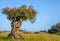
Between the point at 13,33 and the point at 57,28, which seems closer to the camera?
the point at 13,33

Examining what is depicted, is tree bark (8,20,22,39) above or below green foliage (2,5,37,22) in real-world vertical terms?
below

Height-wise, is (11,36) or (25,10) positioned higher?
(25,10)

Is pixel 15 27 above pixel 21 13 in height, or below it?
below

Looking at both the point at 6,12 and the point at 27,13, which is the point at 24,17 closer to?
the point at 27,13

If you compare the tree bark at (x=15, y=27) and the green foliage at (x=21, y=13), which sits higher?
the green foliage at (x=21, y=13)

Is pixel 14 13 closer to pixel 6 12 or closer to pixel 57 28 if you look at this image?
pixel 6 12

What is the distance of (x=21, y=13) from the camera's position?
30922 millimetres

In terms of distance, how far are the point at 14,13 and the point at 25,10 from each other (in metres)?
1.72

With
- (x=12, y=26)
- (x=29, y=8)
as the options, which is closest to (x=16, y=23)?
(x=12, y=26)

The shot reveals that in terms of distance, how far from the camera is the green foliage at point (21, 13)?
3086 centimetres

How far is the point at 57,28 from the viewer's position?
272 ft

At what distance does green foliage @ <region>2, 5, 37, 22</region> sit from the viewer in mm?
30859

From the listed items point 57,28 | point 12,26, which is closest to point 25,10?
point 12,26

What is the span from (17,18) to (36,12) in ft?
10.3
